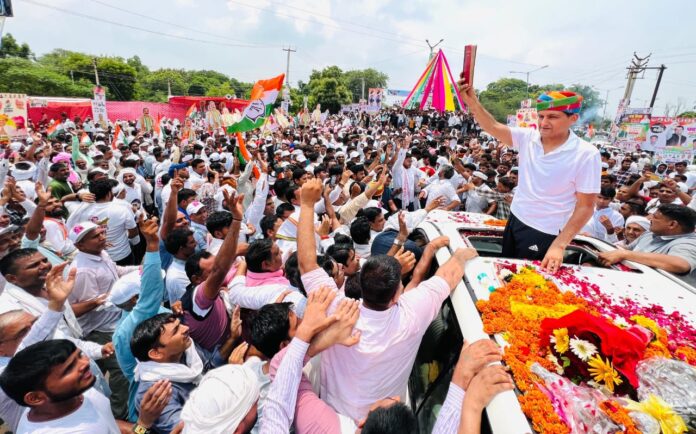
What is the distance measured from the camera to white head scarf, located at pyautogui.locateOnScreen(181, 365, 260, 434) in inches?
63.0

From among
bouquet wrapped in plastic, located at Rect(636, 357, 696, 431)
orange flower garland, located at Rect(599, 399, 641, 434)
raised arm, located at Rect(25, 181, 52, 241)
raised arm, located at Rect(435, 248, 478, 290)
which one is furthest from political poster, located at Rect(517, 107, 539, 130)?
raised arm, located at Rect(25, 181, 52, 241)

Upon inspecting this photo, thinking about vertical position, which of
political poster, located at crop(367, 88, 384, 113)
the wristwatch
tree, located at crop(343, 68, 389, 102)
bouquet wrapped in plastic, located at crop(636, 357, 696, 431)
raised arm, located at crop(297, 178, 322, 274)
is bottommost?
the wristwatch

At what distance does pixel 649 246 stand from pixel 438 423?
3.19m

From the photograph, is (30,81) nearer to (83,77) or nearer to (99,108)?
(83,77)

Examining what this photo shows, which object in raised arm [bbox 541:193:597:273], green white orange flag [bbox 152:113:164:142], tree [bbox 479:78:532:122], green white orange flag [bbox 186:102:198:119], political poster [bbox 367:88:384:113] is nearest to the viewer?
raised arm [bbox 541:193:597:273]

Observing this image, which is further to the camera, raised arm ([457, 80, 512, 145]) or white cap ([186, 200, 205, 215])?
white cap ([186, 200, 205, 215])

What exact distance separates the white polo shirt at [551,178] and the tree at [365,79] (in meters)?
86.8

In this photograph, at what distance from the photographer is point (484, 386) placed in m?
1.41

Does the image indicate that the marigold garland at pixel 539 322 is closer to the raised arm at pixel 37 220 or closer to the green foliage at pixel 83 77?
the raised arm at pixel 37 220

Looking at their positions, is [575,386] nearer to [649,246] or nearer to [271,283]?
[271,283]

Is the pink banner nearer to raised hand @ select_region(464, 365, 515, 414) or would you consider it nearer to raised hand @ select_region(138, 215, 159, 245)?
raised hand @ select_region(138, 215, 159, 245)

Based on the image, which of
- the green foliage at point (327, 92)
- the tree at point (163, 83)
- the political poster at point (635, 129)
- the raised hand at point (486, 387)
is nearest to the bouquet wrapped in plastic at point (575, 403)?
the raised hand at point (486, 387)

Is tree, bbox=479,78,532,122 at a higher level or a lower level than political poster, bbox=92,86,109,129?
higher

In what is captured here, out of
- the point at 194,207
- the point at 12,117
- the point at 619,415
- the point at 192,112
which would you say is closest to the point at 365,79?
the point at 192,112
